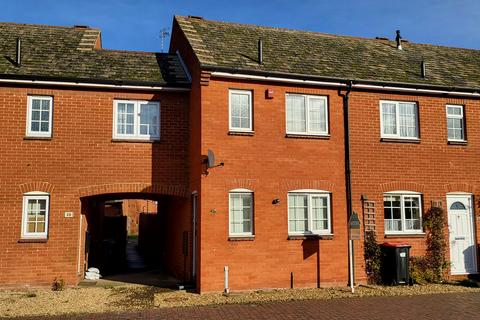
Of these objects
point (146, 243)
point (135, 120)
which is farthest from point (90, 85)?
point (146, 243)

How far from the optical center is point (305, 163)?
1362 cm

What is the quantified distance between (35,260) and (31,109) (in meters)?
4.14

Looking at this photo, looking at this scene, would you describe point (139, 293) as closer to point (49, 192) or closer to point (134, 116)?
point (49, 192)

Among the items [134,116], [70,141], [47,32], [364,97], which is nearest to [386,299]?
[364,97]

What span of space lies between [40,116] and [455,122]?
41.1ft

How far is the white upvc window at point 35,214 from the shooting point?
43.2ft

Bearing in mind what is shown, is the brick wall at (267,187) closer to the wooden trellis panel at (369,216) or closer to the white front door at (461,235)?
the wooden trellis panel at (369,216)

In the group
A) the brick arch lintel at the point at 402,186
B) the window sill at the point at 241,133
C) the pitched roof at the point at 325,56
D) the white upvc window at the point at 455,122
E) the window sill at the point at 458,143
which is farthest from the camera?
the white upvc window at the point at 455,122

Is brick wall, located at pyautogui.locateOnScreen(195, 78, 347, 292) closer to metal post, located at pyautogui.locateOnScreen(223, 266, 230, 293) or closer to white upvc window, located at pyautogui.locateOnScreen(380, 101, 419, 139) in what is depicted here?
metal post, located at pyautogui.locateOnScreen(223, 266, 230, 293)

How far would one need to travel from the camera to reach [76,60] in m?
14.9

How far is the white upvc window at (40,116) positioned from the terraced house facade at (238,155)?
0.09 ft

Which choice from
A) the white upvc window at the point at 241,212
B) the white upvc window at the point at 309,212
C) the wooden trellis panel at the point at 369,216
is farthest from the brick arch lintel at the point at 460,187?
Result: the white upvc window at the point at 241,212

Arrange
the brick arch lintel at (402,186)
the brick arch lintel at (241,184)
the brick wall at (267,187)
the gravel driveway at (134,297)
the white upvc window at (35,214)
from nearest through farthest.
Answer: the gravel driveway at (134,297), the brick wall at (267,187), the brick arch lintel at (241,184), the white upvc window at (35,214), the brick arch lintel at (402,186)

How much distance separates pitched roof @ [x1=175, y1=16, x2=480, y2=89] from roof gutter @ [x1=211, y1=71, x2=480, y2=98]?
0.44 ft
